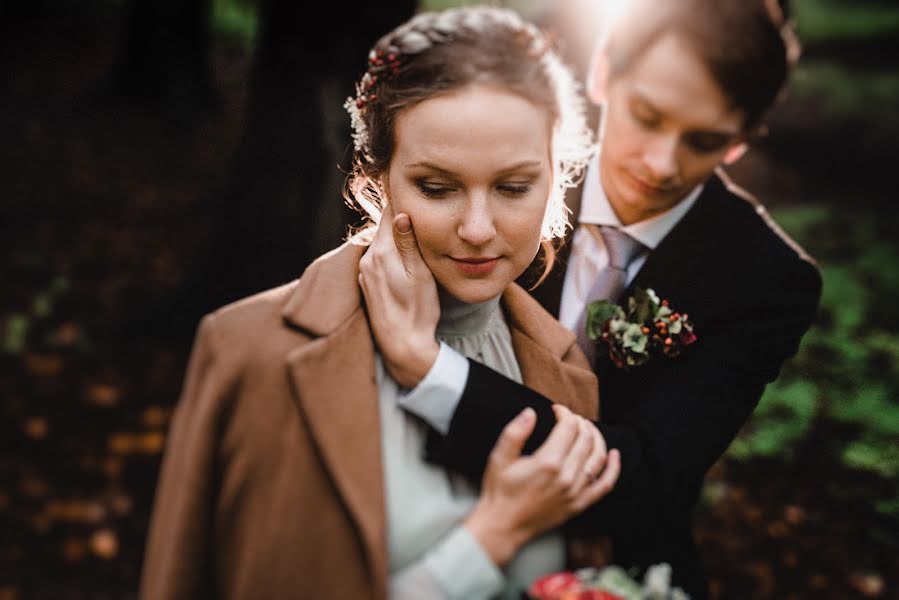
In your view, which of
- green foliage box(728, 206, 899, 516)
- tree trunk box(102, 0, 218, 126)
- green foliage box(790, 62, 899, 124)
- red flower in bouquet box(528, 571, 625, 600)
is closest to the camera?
red flower in bouquet box(528, 571, 625, 600)

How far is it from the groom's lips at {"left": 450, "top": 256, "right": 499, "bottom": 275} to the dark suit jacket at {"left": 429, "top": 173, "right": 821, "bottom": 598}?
0.33 metres

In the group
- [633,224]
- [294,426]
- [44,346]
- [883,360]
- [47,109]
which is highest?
[633,224]

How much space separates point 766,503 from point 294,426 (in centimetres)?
414

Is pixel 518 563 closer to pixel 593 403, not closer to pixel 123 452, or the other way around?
pixel 593 403

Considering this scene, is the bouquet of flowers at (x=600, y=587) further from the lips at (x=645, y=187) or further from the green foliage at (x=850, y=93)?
the green foliage at (x=850, y=93)

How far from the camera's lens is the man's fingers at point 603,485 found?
68.9 inches

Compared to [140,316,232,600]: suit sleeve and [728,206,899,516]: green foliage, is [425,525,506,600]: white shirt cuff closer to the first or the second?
[140,316,232,600]: suit sleeve

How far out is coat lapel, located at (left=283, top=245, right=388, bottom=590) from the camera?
160cm

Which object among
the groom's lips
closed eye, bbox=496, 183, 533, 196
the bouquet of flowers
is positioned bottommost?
the bouquet of flowers

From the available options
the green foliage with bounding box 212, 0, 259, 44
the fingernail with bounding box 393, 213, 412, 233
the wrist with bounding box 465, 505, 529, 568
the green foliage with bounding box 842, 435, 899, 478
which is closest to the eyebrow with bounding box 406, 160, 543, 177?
the fingernail with bounding box 393, 213, 412, 233

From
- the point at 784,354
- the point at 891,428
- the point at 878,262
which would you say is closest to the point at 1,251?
the point at 784,354

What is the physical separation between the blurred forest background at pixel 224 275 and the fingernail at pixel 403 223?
3.34ft

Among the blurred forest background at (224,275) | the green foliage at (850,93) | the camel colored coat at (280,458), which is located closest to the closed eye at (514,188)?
the camel colored coat at (280,458)

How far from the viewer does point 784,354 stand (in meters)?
2.23
